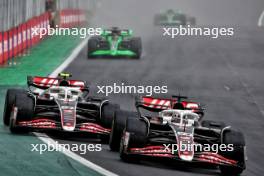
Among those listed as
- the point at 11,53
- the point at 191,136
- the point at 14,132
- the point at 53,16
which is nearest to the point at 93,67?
the point at 11,53

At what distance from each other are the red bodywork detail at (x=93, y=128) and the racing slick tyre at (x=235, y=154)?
3383 mm

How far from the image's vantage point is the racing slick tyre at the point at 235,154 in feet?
62.5

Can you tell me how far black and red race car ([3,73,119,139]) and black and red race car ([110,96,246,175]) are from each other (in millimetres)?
→ 1538

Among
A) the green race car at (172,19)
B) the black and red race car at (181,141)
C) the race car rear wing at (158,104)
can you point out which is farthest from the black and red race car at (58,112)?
the green race car at (172,19)

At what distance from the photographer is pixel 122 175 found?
17875 millimetres

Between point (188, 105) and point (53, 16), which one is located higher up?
point (53, 16)

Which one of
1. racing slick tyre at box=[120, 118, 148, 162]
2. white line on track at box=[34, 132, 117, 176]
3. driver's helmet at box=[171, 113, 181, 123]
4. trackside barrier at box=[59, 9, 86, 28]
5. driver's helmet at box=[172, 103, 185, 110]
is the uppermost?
trackside barrier at box=[59, 9, 86, 28]

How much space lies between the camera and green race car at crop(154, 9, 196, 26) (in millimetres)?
73375

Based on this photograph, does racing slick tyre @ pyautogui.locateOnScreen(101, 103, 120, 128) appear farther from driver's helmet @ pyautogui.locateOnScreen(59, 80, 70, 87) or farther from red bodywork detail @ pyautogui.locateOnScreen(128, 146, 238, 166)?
red bodywork detail @ pyautogui.locateOnScreen(128, 146, 238, 166)

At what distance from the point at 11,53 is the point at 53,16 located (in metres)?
15.8

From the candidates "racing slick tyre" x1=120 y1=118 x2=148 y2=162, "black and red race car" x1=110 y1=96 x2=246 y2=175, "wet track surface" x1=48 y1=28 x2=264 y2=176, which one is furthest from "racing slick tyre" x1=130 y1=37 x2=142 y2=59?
"racing slick tyre" x1=120 y1=118 x2=148 y2=162

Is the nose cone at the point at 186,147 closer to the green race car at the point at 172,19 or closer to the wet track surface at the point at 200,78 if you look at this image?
the wet track surface at the point at 200,78

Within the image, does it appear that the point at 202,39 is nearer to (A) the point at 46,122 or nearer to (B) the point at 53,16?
(B) the point at 53,16

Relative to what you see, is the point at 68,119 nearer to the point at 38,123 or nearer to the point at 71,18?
the point at 38,123
